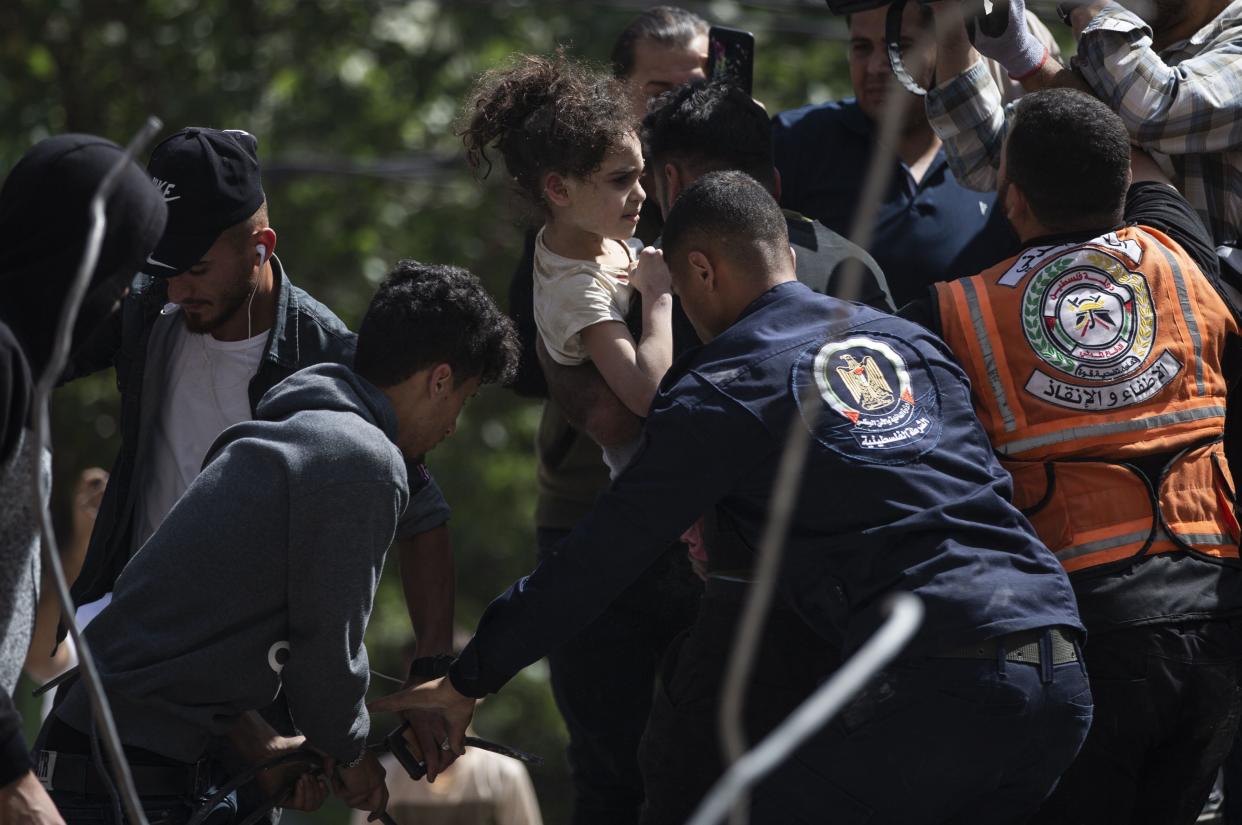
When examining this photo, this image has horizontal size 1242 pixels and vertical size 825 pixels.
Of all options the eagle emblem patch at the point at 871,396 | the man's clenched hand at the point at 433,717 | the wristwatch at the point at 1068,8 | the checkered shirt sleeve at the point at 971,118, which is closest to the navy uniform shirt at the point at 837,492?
the eagle emblem patch at the point at 871,396

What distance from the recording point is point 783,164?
14.6 ft

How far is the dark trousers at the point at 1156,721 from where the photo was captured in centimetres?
313

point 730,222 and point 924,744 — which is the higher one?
point 730,222

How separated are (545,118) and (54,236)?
134 cm

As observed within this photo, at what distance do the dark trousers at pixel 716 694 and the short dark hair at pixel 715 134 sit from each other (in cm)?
102

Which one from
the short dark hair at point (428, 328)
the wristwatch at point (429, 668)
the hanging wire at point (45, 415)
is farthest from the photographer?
the wristwatch at point (429, 668)

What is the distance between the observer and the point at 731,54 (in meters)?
4.39

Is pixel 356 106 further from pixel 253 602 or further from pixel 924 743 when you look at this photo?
pixel 924 743

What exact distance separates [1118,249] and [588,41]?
5.56 m

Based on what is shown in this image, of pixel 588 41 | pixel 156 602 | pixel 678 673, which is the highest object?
pixel 156 602

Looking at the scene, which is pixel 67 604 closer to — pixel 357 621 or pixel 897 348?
pixel 357 621

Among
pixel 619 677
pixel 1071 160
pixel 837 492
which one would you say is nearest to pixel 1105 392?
pixel 1071 160

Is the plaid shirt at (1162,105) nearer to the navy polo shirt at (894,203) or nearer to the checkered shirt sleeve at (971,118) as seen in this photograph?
the checkered shirt sleeve at (971,118)

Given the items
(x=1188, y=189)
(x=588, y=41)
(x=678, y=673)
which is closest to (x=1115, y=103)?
(x=1188, y=189)
